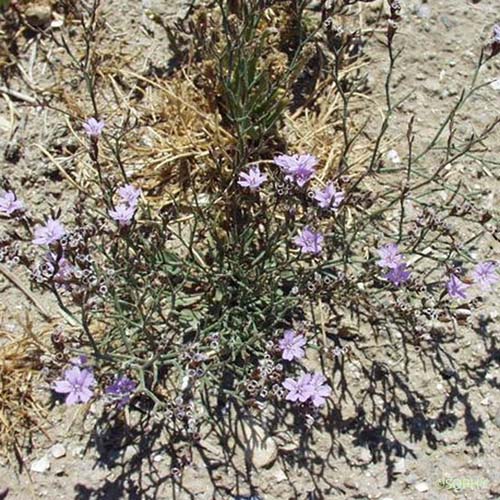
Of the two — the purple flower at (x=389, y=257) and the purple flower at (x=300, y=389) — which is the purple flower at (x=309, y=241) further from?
the purple flower at (x=300, y=389)

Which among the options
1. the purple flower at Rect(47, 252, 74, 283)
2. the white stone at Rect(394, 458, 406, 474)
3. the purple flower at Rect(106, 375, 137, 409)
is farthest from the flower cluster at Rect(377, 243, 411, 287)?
the purple flower at Rect(47, 252, 74, 283)

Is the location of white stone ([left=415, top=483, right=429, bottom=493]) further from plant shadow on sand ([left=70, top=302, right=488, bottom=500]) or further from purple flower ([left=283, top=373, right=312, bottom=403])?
purple flower ([left=283, top=373, right=312, bottom=403])

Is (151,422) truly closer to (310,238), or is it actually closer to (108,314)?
(108,314)

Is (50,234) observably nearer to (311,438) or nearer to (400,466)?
(311,438)

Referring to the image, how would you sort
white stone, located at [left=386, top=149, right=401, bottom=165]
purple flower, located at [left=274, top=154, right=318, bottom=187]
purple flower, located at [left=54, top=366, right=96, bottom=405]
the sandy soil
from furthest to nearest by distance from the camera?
white stone, located at [left=386, top=149, right=401, bottom=165], the sandy soil, purple flower, located at [left=274, top=154, right=318, bottom=187], purple flower, located at [left=54, top=366, right=96, bottom=405]

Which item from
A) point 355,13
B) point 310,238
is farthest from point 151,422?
point 355,13

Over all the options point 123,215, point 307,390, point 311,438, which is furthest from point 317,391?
point 123,215

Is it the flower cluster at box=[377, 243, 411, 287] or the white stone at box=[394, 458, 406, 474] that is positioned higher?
the flower cluster at box=[377, 243, 411, 287]
